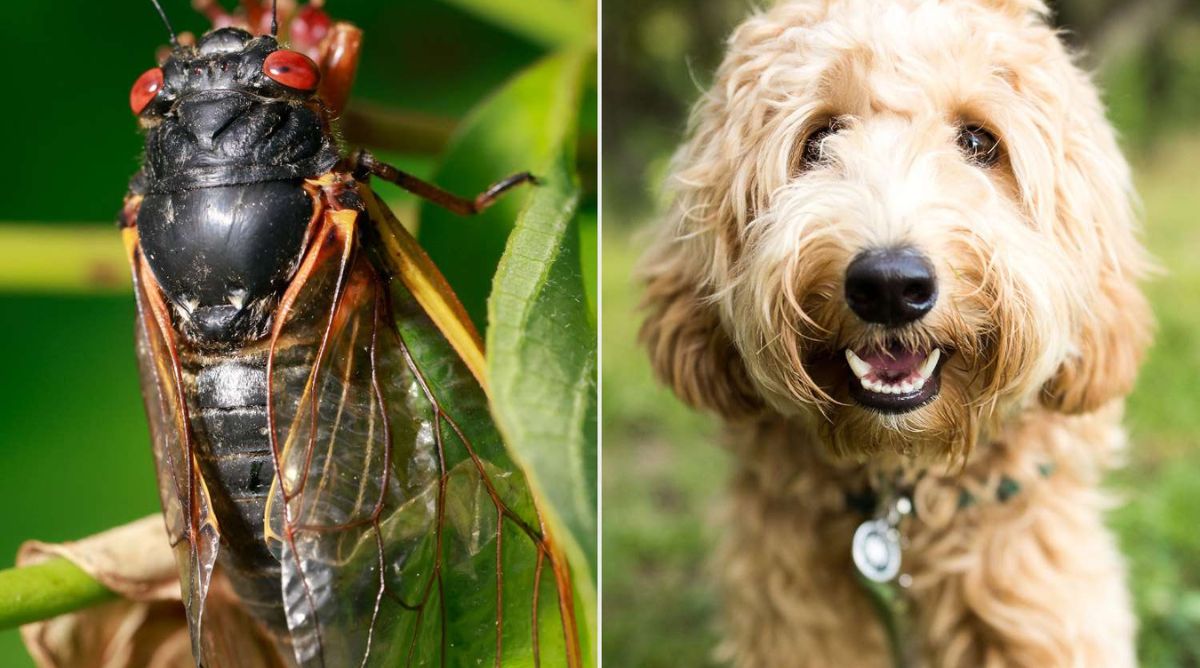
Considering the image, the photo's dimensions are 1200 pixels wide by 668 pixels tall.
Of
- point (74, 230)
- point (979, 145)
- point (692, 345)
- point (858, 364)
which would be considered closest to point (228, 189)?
point (74, 230)

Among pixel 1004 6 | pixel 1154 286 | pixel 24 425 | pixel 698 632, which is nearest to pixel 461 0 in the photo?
pixel 1004 6

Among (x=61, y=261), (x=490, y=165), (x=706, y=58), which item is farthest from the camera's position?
(x=706, y=58)

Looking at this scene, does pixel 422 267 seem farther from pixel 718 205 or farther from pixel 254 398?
pixel 718 205

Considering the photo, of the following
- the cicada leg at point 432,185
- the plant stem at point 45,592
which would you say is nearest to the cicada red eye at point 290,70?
the cicada leg at point 432,185

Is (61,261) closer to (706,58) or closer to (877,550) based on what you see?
(877,550)

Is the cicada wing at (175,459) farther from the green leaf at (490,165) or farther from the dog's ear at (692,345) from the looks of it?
the dog's ear at (692,345)

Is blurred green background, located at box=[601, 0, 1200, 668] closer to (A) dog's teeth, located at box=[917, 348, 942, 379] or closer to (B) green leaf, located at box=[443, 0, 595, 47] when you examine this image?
(B) green leaf, located at box=[443, 0, 595, 47]
